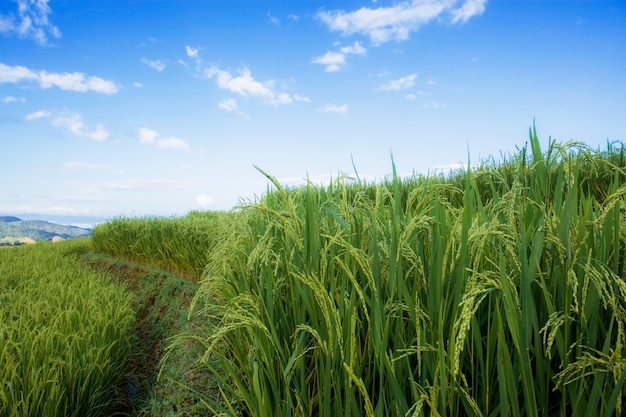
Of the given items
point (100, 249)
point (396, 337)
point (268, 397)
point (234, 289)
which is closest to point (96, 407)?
point (234, 289)

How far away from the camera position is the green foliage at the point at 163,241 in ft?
20.6

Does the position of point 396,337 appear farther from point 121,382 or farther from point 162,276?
point 162,276

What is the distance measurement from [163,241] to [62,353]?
3.91 meters

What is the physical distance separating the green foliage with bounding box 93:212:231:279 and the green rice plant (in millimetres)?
1144

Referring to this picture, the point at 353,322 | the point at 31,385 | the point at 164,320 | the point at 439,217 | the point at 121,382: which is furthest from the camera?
the point at 164,320

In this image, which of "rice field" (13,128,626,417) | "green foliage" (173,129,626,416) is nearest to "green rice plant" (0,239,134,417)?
"rice field" (13,128,626,417)

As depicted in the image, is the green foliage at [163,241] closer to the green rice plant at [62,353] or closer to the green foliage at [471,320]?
the green rice plant at [62,353]

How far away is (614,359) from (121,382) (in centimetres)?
427

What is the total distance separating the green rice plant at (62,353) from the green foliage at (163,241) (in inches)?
45.0

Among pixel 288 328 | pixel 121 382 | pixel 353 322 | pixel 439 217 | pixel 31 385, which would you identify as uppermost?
pixel 439 217

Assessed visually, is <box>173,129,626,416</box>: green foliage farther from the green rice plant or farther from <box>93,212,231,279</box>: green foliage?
<box>93,212,231,279</box>: green foliage

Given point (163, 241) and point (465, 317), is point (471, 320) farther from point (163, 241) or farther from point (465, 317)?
point (163, 241)

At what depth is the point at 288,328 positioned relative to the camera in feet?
6.09

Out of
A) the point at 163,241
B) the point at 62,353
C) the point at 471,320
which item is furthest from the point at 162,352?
the point at 471,320
